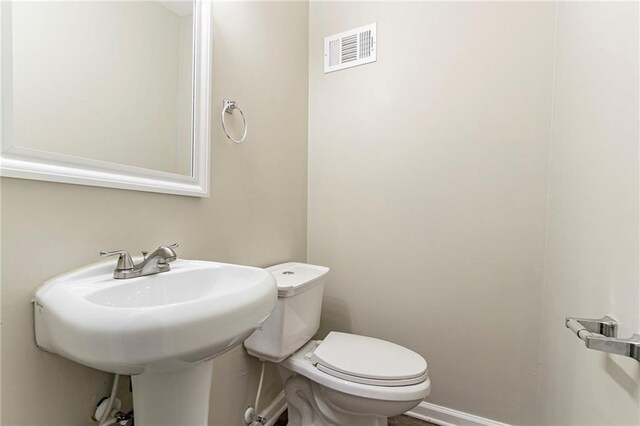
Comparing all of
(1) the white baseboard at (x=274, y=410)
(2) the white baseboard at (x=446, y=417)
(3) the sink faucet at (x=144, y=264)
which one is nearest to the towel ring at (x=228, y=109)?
(3) the sink faucet at (x=144, y=264)

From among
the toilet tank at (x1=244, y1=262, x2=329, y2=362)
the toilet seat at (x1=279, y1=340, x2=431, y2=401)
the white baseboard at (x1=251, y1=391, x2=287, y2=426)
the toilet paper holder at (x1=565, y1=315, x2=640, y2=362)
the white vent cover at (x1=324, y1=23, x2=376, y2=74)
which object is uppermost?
the white vent cover at (x1=324, y1=23, x2=376, y2=74)

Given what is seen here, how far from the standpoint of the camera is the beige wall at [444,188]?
46.3 inches

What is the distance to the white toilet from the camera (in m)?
0.93

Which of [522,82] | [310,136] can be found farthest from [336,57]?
[522,82]

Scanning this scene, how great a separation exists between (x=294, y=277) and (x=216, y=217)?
0.40 metres

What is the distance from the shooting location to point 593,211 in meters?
0.69

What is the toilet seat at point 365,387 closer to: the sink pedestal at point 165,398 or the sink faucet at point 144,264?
the sink pedestal at point 165,398

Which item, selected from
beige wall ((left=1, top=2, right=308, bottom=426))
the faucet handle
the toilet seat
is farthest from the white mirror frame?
the toilet seat

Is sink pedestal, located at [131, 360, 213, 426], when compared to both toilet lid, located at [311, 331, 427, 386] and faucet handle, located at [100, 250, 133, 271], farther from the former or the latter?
toilet lid, located at [311, 331, 427, 386]

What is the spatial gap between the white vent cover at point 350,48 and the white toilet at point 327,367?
44.7 inches

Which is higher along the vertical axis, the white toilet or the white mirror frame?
the white mirror frame

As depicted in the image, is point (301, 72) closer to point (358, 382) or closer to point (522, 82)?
point (522, 82)

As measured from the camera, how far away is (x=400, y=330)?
1398mm

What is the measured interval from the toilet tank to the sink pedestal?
432 millimetres
